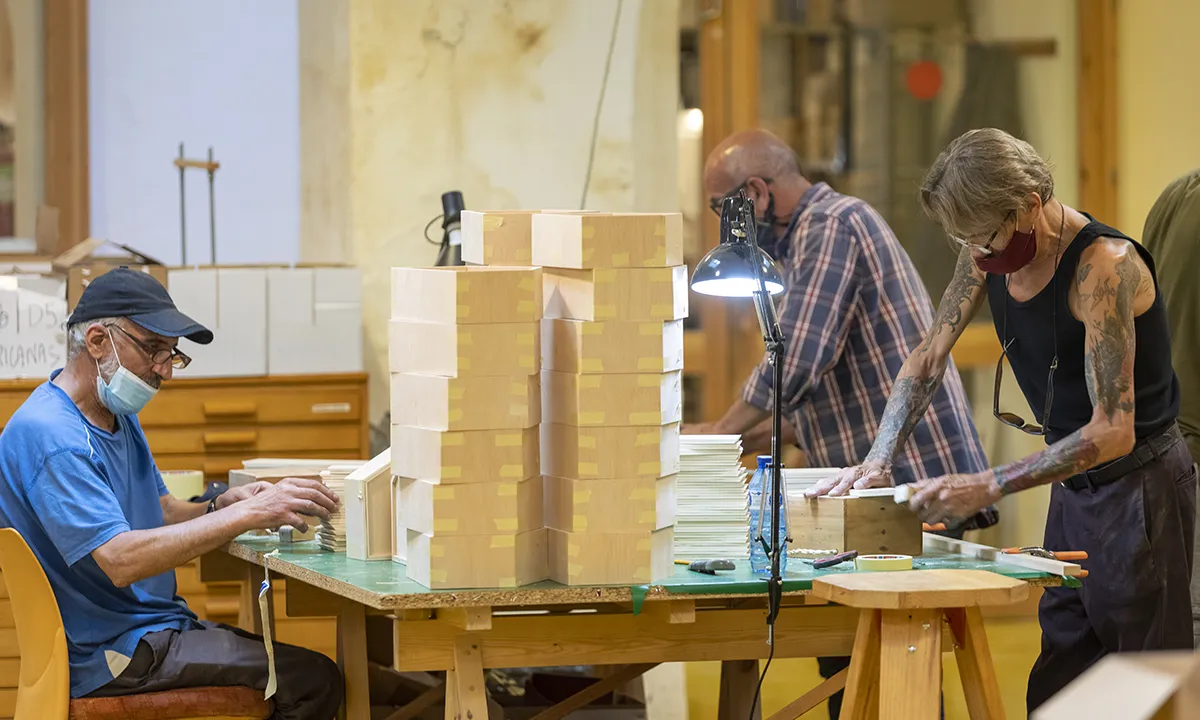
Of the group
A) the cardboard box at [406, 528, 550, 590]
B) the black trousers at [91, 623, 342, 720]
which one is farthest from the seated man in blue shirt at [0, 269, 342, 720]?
the cardboard box at [406, 528, 550, 590]

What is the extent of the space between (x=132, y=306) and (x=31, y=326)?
154 centimetres

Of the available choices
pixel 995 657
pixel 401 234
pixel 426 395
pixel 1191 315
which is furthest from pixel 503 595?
pixel 995 657

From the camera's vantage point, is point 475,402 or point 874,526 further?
point 874,526

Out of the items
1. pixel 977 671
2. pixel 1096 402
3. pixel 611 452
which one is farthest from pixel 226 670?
pixel 1096 402

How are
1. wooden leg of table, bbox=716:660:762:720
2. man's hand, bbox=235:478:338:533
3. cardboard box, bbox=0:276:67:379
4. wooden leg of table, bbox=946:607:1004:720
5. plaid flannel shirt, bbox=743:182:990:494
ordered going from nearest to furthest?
wooden leg of table, bbox=946:607:1004:720
man's hand, bbox=235:478:338:533
wooden leg of table, bbox=716:660:762:720
plaid flannel shirt, bbox=743:182:990:494
cardboard box, bbox=0:276:67:379

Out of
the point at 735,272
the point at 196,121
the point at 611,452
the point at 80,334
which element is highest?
the point at 196,121

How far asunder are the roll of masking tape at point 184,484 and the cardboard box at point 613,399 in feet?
4.76

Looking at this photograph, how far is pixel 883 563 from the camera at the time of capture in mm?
2865

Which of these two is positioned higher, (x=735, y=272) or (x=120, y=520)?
(x=735, y=272)

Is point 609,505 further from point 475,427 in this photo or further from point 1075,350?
point 1075,350

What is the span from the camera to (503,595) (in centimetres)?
270

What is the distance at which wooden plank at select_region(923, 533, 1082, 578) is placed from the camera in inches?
112

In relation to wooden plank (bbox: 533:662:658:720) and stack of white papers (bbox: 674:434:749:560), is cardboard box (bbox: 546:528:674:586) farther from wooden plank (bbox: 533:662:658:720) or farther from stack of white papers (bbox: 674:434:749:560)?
wooden plank (bbox: 533:662:658:720)

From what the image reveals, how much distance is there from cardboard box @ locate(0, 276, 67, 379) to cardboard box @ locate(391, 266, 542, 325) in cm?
228
